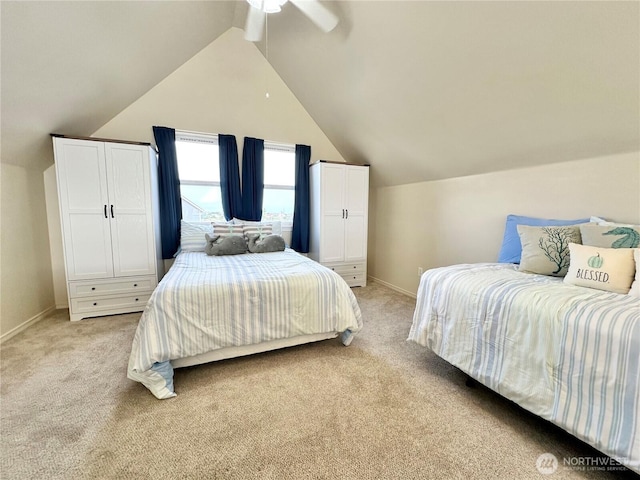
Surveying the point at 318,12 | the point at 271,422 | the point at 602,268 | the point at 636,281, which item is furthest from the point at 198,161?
the point at 636,281

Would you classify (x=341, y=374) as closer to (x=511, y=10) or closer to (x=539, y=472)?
(x=539, y=472)

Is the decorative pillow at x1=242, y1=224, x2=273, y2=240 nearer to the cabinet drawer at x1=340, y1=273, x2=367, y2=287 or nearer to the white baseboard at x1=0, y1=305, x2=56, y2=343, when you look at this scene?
the cabinet drawer at x1=340, y1=273, x2=367, y2=287

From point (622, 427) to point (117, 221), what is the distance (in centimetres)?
389

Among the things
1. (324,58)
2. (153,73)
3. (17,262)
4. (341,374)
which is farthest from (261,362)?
(153,73)

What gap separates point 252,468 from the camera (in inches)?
46.3

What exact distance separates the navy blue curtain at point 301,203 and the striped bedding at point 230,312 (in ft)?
5.32

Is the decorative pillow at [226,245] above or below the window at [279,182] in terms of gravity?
below

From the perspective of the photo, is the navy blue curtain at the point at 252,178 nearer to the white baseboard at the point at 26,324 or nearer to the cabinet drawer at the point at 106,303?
the cabinet drawer at the point at 106,303

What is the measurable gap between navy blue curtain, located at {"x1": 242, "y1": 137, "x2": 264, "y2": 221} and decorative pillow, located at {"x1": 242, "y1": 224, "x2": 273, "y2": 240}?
A: 0.35m

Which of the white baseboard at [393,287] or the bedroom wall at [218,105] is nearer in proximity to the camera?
the bedroom wall at [218,105]

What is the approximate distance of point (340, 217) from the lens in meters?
3.80

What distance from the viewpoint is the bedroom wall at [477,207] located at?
6.34ft


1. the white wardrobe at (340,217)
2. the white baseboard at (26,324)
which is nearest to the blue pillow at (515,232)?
the white wardrobe at (340,217)

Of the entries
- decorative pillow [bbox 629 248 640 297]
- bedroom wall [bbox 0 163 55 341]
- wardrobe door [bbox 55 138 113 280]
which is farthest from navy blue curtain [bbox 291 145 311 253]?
decorative pillow [bbox 629 248 640 297]
